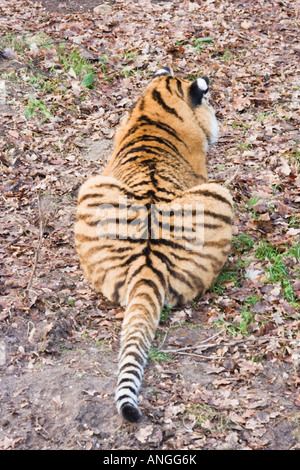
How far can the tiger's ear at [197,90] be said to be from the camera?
6801mm

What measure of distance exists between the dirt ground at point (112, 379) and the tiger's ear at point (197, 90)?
2.41m

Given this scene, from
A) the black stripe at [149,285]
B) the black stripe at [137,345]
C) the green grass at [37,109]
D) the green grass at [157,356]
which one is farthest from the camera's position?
the green grass at [37,109]

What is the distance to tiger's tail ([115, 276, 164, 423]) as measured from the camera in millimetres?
4016

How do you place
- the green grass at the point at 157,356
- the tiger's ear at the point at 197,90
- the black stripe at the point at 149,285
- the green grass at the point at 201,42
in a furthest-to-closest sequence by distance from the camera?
1. the green grass at the point at 201,42
2. the tiger's ear at the point at 197,90
3. the black stripe at the point at 149,285
4. the green grass at the point at 157,356

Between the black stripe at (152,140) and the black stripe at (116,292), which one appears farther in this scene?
the black stripe at (152,140)

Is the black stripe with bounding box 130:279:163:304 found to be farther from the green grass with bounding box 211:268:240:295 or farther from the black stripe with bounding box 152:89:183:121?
the black stripe with bounding box 152:89:183:121

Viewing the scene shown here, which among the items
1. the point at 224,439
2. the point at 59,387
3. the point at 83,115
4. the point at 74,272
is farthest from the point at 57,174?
the point at 224,439

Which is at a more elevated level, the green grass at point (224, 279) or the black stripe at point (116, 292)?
the black stripe at point (116, 292)

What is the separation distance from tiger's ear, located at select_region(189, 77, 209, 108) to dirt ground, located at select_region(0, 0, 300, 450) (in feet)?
7.92

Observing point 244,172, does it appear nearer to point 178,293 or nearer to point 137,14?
point 178,293

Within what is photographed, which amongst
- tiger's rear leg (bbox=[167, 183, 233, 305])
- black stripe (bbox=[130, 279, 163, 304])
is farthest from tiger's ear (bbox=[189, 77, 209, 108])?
black stripe (bbox=[130, 279, 163, 304])

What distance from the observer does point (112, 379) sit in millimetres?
A: 4562

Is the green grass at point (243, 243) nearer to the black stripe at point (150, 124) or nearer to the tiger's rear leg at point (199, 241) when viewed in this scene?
the tiger's rear leg at point (199, 241)

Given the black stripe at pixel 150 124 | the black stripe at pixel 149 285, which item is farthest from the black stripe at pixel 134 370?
the black stripe at pixel 150 124
